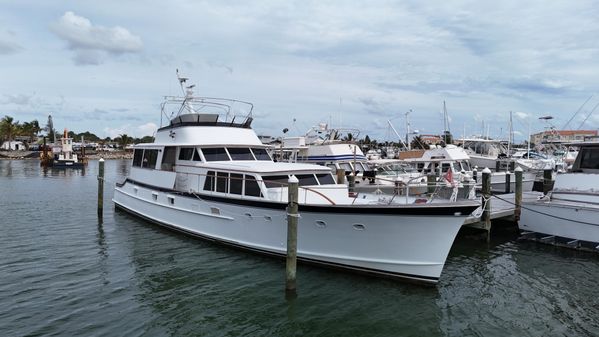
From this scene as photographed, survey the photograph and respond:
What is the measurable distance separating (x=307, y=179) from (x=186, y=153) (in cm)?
506

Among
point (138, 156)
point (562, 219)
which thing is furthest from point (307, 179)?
point (138, 156)

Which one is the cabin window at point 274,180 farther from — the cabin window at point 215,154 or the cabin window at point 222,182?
the cabin window at point 215,154

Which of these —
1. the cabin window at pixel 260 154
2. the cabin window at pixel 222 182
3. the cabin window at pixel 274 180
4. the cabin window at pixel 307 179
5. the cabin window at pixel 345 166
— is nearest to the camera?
the cabin window at pixel 274 180

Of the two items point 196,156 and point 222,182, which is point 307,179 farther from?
point 196,156

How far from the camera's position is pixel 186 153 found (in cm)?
1537

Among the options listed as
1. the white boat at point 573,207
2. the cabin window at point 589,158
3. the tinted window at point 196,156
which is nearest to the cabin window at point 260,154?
the tinted window at point 196,156

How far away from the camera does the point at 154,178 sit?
53.5 feet

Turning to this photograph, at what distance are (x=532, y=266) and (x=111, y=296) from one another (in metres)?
11.4

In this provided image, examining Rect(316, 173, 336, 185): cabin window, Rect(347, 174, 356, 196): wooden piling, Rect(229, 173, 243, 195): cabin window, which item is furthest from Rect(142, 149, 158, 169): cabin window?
Rect(347, 174, 356, 196): wooden piling

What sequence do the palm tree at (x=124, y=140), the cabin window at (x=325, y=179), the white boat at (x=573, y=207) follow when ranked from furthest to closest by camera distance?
the palm tree at (x=124, y=140), the white boat at (x=573, y=207), the cabin window at (x=325, y=179)

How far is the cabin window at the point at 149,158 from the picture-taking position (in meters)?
17.0

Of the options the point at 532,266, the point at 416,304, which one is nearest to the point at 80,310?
the point at 416,304

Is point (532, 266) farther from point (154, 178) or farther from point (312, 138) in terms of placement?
point (312, 138)

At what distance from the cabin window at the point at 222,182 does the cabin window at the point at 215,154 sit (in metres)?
1.69
